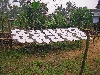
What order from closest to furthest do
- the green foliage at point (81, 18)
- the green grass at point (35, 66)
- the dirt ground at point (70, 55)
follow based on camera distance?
the green grass at point (35, 66) → the dirt ground at point (70, 55) → the green foliage at point (81, 18)

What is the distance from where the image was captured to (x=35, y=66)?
9922 millimetres

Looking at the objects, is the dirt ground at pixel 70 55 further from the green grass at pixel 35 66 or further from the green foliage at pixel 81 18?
the green foliage at pixel 81 18

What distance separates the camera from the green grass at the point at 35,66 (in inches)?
369

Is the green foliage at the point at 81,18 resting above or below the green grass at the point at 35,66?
above

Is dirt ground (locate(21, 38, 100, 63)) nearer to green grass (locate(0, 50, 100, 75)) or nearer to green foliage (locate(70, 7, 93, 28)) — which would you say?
green grass (locate(0, 50, 100, 75))

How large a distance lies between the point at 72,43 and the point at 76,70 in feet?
13.1

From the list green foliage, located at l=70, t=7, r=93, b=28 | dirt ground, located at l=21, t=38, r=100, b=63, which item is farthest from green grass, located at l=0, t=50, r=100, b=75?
green foliage, located at l=70, t=7, r=93, b=28

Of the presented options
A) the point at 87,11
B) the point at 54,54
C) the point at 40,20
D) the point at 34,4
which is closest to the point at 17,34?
the point at 54,54

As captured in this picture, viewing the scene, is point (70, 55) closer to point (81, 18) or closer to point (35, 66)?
point (35, 66)

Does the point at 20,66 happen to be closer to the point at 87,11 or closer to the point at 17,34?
the point at 17,34

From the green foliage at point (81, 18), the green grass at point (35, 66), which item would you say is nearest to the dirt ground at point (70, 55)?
the green grass at point (35, 66)

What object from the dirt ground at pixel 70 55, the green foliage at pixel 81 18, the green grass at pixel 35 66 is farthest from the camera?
the green foliage at pixel 81 18

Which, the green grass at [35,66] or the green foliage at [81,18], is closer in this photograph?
the green grass at [35,66]

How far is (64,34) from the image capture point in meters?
12.8
